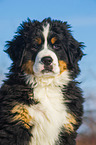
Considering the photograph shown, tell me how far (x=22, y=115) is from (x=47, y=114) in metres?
0.41

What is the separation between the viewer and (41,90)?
4.02 m

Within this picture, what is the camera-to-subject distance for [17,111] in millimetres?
3732

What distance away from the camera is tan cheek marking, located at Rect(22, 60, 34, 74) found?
3953 millimetres

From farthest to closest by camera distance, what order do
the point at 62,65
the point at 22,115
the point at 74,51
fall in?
the point at 74,51, the point at 62,65, the point at 22,115

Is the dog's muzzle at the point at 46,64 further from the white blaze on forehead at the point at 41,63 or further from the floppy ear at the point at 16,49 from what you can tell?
the floppy ear at the point at 16,49

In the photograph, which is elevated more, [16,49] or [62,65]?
[16,49]

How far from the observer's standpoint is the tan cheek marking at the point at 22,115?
370 centimetres

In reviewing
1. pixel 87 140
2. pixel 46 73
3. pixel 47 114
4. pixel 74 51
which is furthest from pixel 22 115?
pixel 87 140

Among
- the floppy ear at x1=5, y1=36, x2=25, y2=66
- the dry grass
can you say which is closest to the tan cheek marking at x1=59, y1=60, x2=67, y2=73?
the floppy ear at x1=5, y1=36, x2=25, y2=66

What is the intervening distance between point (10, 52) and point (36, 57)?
0.74m

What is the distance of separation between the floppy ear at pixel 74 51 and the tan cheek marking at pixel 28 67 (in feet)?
2.43

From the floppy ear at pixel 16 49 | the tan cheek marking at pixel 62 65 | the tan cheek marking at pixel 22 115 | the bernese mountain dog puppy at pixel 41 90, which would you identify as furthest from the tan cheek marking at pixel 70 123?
the floppy ear at pixel 16 49

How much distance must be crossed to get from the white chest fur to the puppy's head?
1.05 feet

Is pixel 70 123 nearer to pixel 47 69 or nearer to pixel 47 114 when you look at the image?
pixel 47 114
